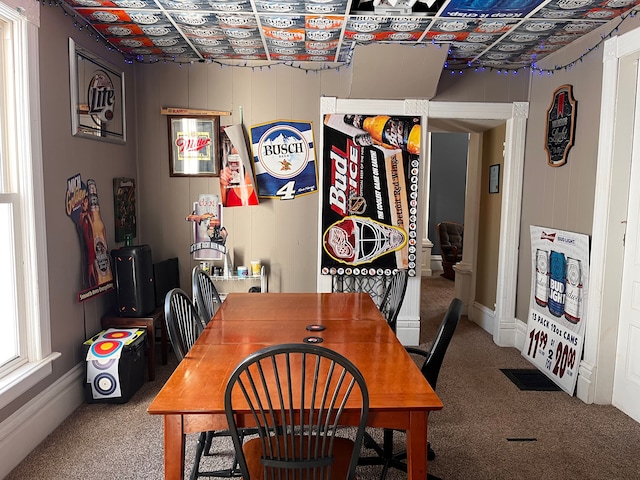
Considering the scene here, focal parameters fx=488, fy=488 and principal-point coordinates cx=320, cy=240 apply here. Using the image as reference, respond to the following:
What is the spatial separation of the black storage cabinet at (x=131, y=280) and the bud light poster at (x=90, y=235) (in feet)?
0.27

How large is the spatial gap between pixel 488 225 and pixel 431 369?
10.4ft

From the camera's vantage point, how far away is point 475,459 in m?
2.48

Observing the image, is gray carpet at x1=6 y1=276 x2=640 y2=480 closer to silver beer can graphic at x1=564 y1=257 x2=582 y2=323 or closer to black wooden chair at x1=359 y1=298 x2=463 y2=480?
black wooden chair at x1=359 y1=298 x2=463 y2=480

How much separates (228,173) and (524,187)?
8.29ft

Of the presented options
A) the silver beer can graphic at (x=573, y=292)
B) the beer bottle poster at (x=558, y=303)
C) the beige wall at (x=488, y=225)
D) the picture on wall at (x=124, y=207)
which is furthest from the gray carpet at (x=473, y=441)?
the beige wall at (x=488, y=225)

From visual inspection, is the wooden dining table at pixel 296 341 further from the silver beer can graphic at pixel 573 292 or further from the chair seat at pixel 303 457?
the silver beer can graphic at pixel 573 292

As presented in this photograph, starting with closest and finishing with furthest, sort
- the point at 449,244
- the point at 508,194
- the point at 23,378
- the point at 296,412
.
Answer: the point at 296,412 → the point at 23,378 → the point at 508,194 → the point at 449,244

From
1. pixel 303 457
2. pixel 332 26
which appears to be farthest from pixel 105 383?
pixel 332 26

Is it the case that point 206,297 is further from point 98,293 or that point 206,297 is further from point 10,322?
point 10,322

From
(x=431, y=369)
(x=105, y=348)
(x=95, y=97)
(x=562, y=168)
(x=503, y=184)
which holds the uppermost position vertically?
(x=95, y=97)

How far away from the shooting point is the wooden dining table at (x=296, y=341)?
1.59m

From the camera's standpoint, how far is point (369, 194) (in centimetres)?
413

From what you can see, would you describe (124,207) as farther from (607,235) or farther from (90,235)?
(607,235)

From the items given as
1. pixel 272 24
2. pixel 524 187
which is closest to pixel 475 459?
pixel 524 187
